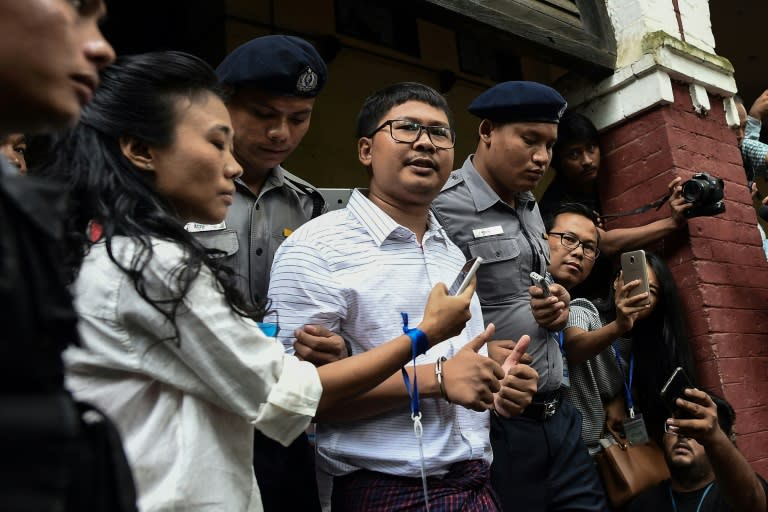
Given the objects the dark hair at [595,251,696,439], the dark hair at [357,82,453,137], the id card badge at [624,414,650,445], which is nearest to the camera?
the dark hair at [357,82,453,137]

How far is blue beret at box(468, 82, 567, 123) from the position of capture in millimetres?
2785

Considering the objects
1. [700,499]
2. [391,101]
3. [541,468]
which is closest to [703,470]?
[700,499]

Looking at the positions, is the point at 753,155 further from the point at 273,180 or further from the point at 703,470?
the point at 273,180

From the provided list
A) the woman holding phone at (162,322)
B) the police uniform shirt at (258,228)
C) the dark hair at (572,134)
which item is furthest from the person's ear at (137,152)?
the dark hair at (572,134)

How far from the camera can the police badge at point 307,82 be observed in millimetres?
2199

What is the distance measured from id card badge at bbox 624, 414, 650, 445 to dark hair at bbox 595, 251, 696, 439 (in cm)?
24

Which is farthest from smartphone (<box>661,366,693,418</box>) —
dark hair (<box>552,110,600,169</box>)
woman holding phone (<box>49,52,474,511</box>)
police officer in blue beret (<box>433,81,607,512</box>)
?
woman holding phone (<box>49,52,474,511</box>)

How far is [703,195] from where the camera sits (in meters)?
3.42

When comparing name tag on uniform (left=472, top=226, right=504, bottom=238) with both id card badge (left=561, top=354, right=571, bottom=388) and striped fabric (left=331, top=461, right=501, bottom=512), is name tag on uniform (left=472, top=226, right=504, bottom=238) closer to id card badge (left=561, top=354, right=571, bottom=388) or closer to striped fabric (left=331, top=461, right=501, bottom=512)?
id card badge (left=561, top=354, right=571, bottom=388)

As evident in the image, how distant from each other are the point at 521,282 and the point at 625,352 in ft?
3.11

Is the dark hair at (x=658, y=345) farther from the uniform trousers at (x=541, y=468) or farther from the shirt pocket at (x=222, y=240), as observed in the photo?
the shirt pocket at (x=222, y=240)

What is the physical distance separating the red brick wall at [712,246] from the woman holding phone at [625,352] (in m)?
0.16

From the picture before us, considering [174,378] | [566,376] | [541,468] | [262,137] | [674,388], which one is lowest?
[541,468]

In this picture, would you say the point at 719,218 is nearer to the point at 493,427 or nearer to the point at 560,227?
the point at 560,227
